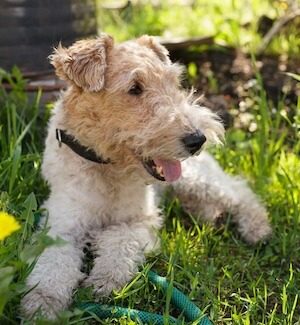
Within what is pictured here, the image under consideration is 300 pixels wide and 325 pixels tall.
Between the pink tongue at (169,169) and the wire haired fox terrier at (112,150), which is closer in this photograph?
the wire haired fox terrier at (112,150)

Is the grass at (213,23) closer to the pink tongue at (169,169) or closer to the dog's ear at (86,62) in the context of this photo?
the dog's ear at (86,62)

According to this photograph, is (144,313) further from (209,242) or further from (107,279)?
(209,242)

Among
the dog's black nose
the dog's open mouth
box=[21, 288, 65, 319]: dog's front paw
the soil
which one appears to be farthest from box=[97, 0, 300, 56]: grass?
box=[21, 288, 65, 319]: dog's front paw

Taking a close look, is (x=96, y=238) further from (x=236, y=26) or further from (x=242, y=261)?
(x=236, y=26)

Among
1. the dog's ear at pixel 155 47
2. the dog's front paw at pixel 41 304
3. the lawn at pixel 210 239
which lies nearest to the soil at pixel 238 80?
the lawn at pixel 210 239

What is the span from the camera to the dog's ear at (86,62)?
323 cm

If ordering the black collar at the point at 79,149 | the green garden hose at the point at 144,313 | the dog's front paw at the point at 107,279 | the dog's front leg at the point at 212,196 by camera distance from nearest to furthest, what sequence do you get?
the green garden hose at the point at 144,313 < the dog's front paw at the point at 107,279 < the black collar at the point at 79,149 < the dog's front leg at the point at 212,196

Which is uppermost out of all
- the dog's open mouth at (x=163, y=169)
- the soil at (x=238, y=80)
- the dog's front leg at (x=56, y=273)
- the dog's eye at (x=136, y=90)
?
the dog's eye at (x=136, y=90)

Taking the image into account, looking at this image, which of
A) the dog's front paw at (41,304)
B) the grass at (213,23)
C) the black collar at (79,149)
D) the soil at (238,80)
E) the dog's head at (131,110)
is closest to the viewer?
the dog's front paw at (41,304)

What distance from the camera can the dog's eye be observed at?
325cm

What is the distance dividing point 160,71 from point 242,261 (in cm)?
114

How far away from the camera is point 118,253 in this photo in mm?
3176

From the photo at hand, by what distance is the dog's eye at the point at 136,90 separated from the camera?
10.6 feet

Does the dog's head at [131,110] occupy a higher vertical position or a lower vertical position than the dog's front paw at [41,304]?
higher
